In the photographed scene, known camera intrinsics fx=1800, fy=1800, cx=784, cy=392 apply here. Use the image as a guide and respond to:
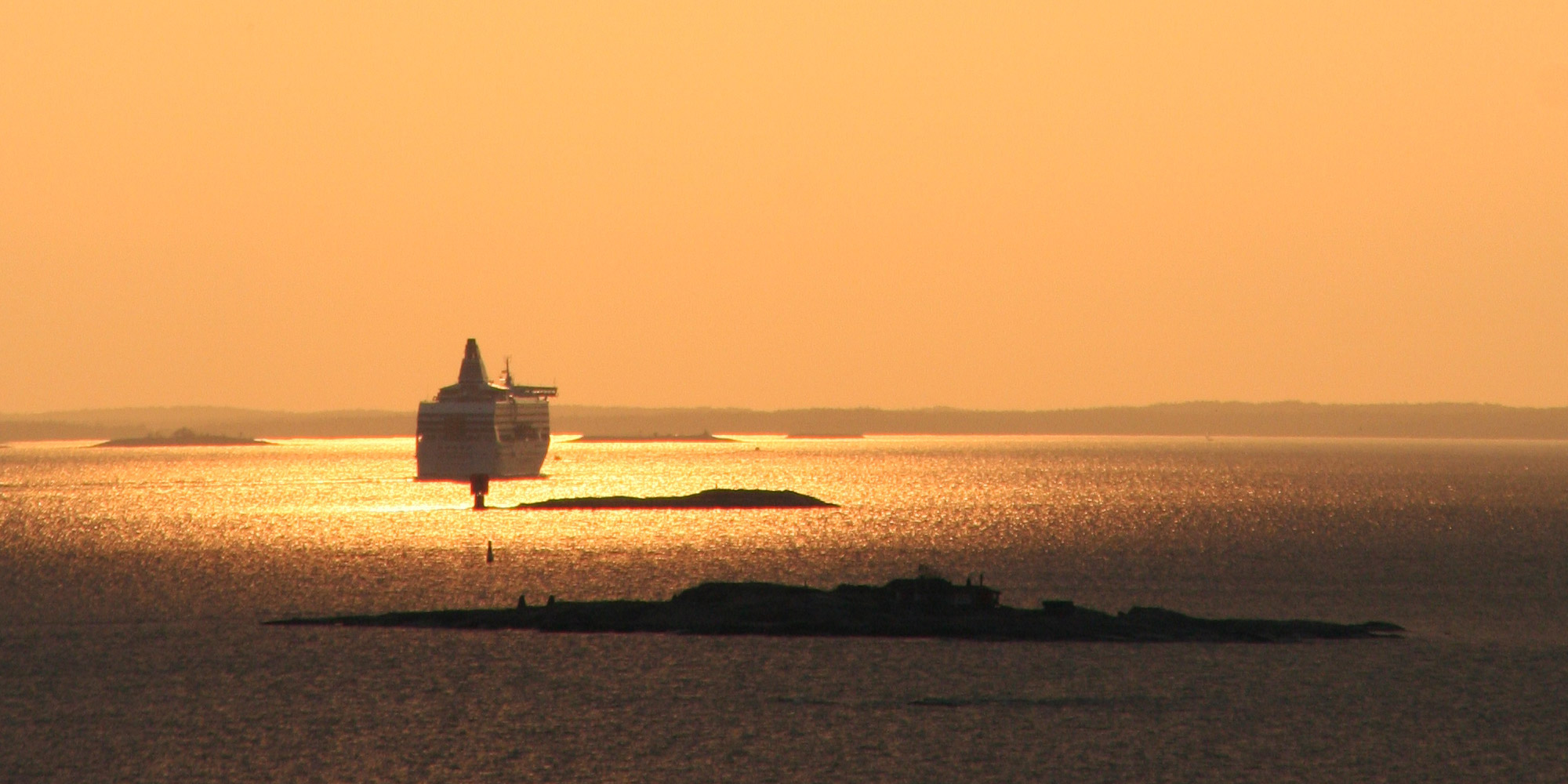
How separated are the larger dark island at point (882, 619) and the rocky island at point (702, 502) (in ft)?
309

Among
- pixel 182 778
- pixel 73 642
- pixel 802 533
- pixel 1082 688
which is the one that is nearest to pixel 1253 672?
pixel 1082 688

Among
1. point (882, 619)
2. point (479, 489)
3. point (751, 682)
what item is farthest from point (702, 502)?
point (751, 682)

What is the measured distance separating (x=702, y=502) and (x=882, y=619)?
104186mm

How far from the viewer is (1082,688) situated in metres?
57.5

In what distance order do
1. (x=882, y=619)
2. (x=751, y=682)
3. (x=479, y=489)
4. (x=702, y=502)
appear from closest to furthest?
(x=751, y=682)
(x=882, y=619)
(x=702, y=502)
(x=479, y=489)

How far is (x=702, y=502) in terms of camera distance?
174375mm

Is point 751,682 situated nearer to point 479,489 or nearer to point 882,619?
point 882,619

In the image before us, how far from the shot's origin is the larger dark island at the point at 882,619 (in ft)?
228

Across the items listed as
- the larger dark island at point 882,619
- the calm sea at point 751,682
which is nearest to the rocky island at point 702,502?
the calm sea at point 751,682

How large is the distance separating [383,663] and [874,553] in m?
59.7

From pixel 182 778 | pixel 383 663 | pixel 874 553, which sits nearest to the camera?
pixel 182 778

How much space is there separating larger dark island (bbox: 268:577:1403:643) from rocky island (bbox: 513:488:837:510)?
94260 mm

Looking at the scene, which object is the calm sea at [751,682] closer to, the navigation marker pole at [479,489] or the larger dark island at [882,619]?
the larger dark island at [882,619]

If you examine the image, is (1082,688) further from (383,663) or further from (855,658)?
(383,663)
